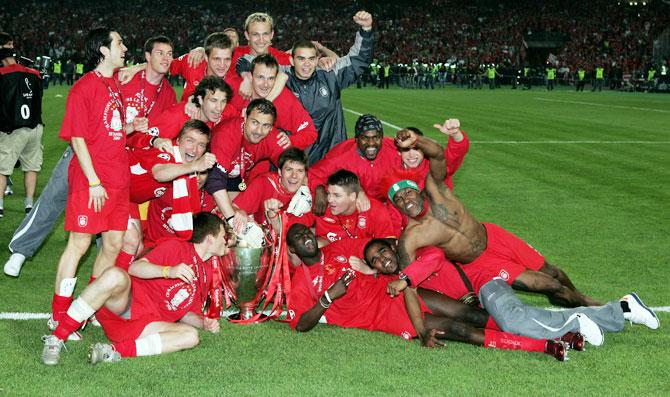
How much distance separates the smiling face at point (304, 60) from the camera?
8.80m

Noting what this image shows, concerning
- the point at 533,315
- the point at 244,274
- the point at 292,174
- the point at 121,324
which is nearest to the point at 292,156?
the point at 292,174

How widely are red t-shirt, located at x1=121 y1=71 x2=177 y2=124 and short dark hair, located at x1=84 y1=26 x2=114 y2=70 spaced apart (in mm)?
1298

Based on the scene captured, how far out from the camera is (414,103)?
34375 millimetres

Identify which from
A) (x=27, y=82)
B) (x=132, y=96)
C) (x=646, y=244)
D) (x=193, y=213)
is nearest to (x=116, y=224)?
(x=193, y=213)

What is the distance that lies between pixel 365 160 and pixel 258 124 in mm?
1202

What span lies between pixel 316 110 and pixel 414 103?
83.4 ft

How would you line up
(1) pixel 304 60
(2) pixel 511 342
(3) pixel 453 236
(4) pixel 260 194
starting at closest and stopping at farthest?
(2) pixel 511 342
(3) pixel 453 236
(4) pixel 260 194
(1) pixel 304 60

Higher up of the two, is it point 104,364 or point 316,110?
point 316,110

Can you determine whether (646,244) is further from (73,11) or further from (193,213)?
(73,11)

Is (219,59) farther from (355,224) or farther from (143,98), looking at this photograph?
(355,224)

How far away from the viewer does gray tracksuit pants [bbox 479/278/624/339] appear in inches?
240

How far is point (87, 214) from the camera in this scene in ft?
20.7

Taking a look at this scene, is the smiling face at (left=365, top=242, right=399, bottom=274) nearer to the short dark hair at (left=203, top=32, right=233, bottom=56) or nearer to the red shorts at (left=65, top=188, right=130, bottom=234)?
the red shorts at (left=65, top=188, right=130, bottom=234)

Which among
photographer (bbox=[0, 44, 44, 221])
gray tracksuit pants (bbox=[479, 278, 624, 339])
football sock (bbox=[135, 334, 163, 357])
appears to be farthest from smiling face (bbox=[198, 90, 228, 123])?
photographer (bbox=[0, 44, 44, 221])
